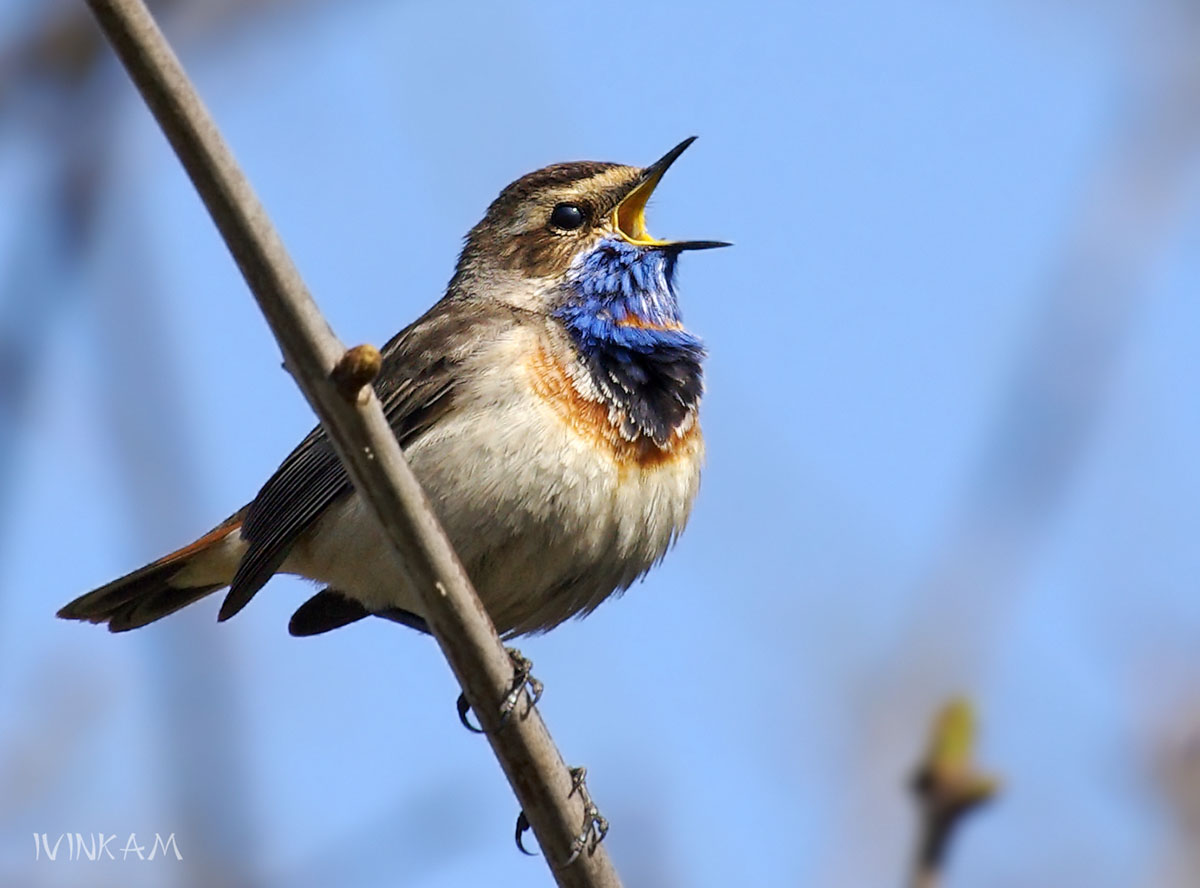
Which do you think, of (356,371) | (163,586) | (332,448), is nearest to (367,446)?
(356,371)

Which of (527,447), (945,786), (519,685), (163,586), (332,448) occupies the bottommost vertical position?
(945,786)

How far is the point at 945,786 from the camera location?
8.69 ft

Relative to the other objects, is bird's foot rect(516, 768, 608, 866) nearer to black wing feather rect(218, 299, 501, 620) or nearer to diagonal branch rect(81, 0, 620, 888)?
diagonal branch rect(81, 0, 620, 888)

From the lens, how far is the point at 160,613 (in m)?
7.40

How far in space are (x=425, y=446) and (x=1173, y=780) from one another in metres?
3.02

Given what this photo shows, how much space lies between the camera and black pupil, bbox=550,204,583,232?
736 centimetres

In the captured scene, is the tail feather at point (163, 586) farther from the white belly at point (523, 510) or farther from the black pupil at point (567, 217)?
the black pupil at point (567, 217)

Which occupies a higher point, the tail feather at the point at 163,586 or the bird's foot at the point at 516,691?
the tail feather at the point at 163,586

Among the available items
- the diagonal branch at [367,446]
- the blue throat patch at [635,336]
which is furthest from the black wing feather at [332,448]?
the diagonal branch at [367,446]

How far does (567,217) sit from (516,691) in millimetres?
3473

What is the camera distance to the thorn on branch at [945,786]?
2.42 metres

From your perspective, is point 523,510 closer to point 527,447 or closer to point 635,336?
point 527,447

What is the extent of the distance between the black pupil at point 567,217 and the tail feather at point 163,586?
2.03 meters

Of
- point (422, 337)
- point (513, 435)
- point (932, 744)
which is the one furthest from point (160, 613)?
point (932, 744)
